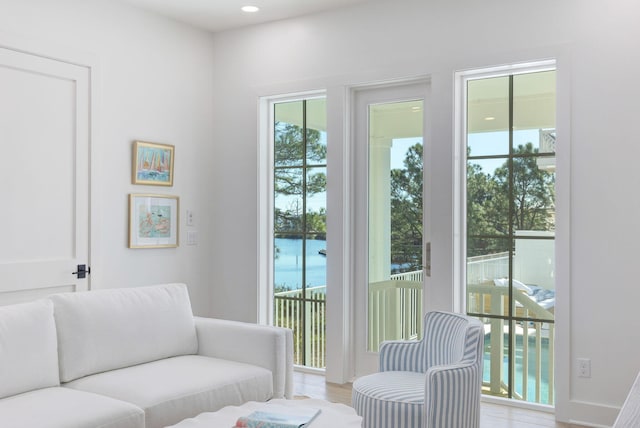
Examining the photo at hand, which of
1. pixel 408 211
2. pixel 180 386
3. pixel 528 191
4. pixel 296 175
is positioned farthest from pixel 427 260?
pixel 180 386

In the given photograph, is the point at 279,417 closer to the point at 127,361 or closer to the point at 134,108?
the point at 127,361

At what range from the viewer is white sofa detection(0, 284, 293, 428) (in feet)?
8.31

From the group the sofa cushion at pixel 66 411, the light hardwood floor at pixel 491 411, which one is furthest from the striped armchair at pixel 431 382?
the sofa cushion at pixel 66 411

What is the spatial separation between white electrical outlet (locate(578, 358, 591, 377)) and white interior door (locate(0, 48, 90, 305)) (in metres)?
3.15

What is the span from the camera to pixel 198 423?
228 cm

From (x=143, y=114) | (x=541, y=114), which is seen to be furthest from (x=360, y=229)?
(x=143, y=114)

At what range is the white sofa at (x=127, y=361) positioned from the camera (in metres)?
2.53

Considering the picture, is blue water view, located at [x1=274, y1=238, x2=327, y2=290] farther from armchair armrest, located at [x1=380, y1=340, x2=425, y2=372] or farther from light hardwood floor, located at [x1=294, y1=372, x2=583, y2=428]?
armchair armrest, located at [x1=380, y1=340, x2=425, y2=372]

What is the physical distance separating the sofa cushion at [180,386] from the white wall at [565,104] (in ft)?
4.50

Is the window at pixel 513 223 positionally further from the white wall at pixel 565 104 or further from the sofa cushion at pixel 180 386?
the sofa cushion at pixel 180 386

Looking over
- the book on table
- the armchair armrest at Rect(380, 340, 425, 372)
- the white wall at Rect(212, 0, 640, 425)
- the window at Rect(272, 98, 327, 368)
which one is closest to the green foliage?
the white wall at Rect(212, 0, 640, 425)

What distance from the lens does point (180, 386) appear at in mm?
2801

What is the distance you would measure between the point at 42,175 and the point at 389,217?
7.63 ft

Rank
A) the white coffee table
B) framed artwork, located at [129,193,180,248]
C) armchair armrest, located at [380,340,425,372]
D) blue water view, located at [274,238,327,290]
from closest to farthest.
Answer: the white coffee table < armchair armrest, located at [380,340,425,372] < framed artwork, located at [129,193,180,248] < blue water view, located at [274,238,327,290]
